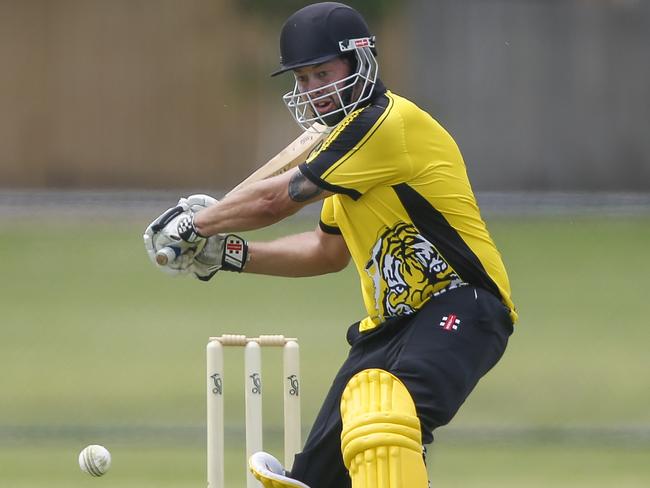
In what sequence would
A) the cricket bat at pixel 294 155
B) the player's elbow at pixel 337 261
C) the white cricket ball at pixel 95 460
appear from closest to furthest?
1. the cricket bat at pixel 294 155
2. the player's elbow at pixel 337 261
3. the white cricket ball at pixel 95 460

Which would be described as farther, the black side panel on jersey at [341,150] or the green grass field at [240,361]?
the green grass field at [240,361]

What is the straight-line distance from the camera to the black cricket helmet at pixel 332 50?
3.71 meters

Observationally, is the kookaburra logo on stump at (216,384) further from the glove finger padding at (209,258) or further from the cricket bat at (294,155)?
the cricket bat at (294,155)

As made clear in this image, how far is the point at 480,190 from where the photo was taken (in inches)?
699

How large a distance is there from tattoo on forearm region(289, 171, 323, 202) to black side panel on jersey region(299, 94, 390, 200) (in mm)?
16

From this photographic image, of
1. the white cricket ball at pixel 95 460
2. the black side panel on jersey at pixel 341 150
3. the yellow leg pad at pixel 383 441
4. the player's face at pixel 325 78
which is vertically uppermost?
the player's face at pixel 325 78

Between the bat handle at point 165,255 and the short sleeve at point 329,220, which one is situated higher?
the short sleeve at point 329,220

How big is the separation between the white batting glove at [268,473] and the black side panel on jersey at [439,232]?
0.63m

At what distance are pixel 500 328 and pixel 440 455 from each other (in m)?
2.98

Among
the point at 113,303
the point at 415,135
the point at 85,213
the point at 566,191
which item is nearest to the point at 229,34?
the point at 85,213

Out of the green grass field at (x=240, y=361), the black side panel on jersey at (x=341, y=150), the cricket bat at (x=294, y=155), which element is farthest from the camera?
the green grass field at (x=240, y=361)

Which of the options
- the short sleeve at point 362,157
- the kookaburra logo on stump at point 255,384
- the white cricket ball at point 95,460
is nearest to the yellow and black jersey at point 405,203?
the short sleeve at point 362,157

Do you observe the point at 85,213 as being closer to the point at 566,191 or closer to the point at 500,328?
the point at 566,191

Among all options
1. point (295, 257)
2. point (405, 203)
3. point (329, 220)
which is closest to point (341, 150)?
point (405, 203)
